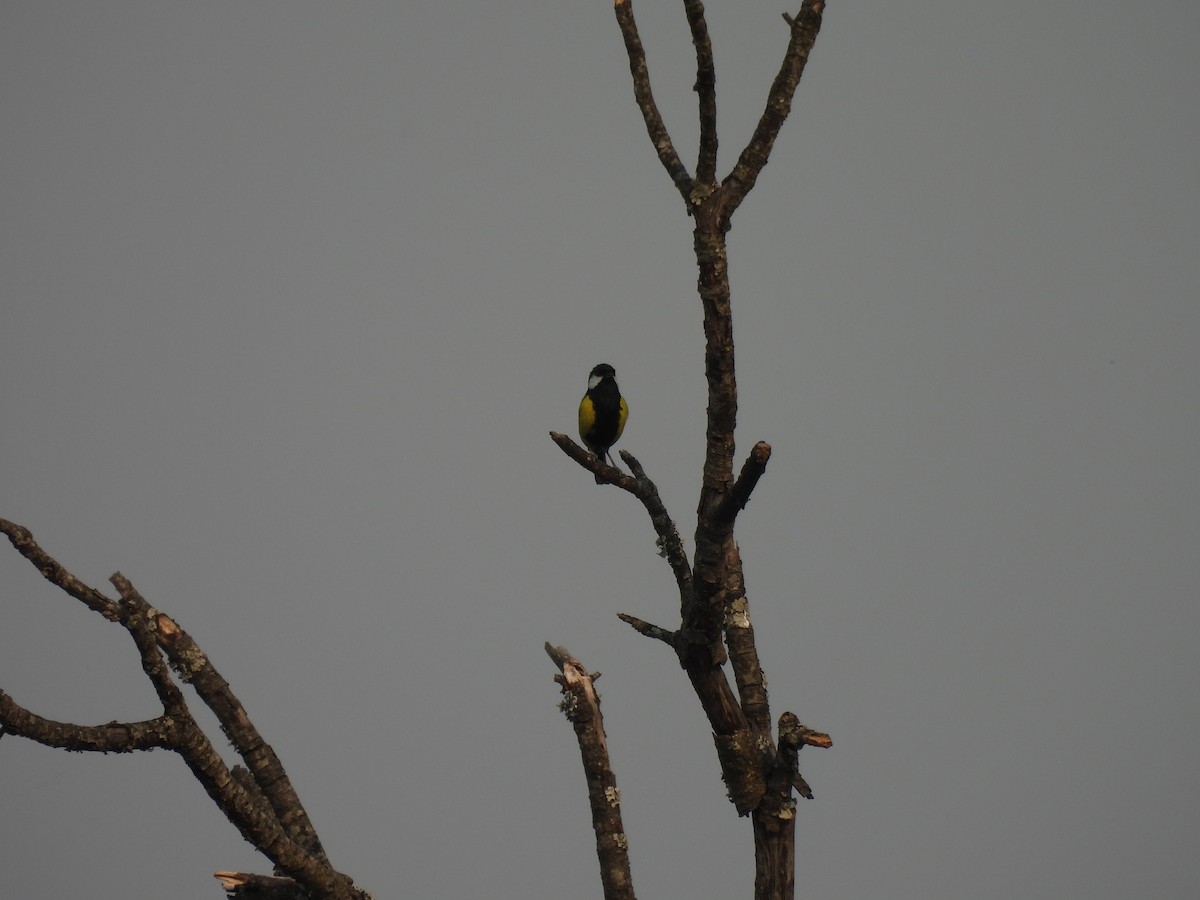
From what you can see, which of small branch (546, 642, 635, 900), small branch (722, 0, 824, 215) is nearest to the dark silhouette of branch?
small branch (546, 642, 635, 900)

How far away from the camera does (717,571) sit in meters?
4.25

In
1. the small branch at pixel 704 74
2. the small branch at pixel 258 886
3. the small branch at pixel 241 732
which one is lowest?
the small branch at pixel 258 886

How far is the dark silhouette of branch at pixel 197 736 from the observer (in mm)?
3348

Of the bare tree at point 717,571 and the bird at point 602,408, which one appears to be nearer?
the bare tree at point 717,571

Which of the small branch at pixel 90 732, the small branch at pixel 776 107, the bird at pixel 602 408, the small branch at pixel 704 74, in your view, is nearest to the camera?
the small branch at pixel 90 732

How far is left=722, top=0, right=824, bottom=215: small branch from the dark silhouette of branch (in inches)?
94.1

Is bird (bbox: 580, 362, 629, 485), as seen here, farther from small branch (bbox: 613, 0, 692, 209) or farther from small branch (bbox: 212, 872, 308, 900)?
small branch (bbox: 212, 872, 308, 900)

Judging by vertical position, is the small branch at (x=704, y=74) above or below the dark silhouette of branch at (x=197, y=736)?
above

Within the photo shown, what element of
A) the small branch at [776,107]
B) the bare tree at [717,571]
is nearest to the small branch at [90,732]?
the bare tree at [717,571]

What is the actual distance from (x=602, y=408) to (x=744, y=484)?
331cm

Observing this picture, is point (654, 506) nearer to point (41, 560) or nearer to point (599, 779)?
point (599, 779)

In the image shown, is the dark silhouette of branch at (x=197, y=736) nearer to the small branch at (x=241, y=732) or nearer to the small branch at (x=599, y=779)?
the small branch at (x=241, y=732)

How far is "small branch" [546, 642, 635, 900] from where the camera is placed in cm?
500

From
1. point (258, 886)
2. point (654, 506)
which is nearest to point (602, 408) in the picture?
point (654, 506)
